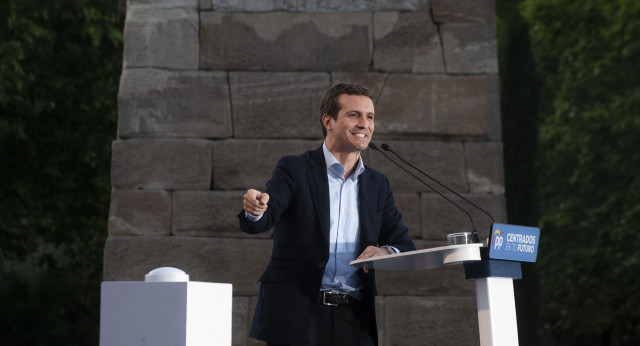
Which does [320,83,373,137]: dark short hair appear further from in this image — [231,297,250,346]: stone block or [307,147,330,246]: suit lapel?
[231,297,250,346]: stone block

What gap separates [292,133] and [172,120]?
2.22 feet

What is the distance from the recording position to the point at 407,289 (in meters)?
4.73

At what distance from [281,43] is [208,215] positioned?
1.07 metres

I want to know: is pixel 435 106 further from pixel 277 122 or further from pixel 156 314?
pixel 156 314

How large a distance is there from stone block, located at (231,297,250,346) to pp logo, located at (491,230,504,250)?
7.22 feet

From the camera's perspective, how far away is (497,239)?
9.12 ft

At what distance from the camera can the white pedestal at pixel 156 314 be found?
7.91 feet

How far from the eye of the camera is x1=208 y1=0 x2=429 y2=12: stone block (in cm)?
493

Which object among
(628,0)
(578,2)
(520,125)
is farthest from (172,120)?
(578,2)

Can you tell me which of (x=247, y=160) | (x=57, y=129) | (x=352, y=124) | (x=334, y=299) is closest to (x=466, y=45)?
(x=247, y=160)

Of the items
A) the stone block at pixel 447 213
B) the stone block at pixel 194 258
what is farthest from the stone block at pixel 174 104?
the stone block at pixel 447 213

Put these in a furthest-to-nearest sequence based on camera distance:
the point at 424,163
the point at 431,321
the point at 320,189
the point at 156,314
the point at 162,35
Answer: the point at 162,35, the point at 424,163, the point at 431,321, the point at 320,189, the point at 156,314

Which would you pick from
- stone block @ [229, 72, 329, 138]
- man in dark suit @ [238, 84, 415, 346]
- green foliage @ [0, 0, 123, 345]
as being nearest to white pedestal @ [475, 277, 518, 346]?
man in dark suit @ [238, 84, 415, 346]

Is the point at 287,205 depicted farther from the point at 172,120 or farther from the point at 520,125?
the point at 520,125
